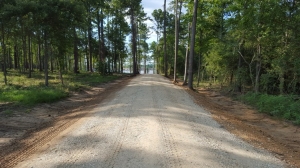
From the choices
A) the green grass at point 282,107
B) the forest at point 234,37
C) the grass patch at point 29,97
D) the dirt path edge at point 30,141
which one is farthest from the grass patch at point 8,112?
the green grass at point 282,107

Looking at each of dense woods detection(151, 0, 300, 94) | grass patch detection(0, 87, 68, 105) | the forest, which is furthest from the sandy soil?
dense woods detection(151, 0, 300, 94)

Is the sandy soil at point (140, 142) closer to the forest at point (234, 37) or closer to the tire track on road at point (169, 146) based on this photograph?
the tire track on road at point (169, 146)

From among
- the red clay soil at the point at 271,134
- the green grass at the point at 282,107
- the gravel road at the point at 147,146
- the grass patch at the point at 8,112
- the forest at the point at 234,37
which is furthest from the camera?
the forest at the point at 234,37

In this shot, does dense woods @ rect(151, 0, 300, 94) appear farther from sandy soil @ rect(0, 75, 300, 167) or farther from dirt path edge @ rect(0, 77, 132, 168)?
dirt path edge @ rect(0, 77, 132, 168)

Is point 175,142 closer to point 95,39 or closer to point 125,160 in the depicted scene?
point 125,160

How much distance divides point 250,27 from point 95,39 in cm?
2932

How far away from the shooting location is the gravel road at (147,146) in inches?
174

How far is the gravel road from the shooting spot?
443 centimetres

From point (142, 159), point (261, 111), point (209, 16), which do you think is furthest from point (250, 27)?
point (142, 159)

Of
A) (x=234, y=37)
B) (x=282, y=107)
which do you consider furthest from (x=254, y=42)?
(x=282, y=107)

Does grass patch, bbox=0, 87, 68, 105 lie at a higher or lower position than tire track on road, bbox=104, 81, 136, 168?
higher

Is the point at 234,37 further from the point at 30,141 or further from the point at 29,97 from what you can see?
the point at 30,141

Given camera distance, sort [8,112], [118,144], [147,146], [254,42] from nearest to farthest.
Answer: [147,146] → [118,144] → [8,112] → [254,42]

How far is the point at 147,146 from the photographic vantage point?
16.7 feet
